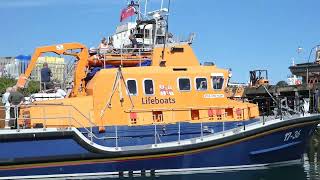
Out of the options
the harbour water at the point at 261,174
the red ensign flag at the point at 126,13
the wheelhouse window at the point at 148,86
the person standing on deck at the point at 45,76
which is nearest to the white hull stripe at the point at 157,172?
the harbour water at the point at 261,174

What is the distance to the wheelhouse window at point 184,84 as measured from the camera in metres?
12.3

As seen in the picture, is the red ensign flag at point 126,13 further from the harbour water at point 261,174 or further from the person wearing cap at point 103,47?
the harbour water at point 261,174

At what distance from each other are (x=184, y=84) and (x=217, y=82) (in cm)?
92

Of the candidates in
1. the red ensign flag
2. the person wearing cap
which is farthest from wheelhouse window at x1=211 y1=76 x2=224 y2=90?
the red ensign flag

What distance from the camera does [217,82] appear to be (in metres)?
12.6

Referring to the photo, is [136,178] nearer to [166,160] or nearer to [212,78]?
[166,160]

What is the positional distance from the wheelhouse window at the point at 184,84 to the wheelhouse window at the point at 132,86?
1152 millimetres

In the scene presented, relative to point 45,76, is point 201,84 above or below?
below

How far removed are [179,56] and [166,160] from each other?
2.85 metres

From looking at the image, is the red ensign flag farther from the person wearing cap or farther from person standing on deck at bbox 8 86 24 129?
person standing on deck at bbox 8 86 24 129

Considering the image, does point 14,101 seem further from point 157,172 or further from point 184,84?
point 184,84

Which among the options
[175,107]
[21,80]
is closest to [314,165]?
[175,107]

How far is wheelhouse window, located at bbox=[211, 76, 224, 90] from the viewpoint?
12.6 m

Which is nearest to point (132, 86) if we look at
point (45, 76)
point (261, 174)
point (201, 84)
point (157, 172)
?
point (201, 84)
